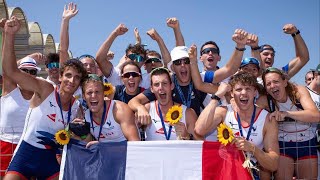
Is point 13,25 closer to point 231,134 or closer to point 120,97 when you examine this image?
point 120,97

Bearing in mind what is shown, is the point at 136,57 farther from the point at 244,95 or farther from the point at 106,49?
the point at 244,95

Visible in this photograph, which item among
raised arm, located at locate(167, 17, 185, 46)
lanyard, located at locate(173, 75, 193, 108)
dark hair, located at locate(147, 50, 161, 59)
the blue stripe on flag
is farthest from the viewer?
dark hair, located at locate(147, 50, 161, 59)

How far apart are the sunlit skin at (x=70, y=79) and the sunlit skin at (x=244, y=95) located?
2.31 metres

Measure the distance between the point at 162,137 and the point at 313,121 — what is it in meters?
2.14

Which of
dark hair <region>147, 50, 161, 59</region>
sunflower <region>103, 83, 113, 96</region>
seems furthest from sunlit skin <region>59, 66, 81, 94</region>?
Result: dark hair <region>147, 50, 161, 59</region>

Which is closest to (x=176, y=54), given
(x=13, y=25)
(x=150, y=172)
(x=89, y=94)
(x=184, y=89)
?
(x=184, y=89)

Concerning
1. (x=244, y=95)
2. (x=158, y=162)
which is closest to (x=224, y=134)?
(x=244, y=95)

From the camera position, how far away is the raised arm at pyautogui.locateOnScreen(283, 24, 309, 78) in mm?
6707

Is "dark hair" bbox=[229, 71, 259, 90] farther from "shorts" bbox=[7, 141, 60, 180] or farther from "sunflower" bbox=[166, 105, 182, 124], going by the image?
"shorts" bbox=[7, 141, 60, 180]

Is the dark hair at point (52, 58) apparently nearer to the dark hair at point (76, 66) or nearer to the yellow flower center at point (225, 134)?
the dark hair at point (76, 66)

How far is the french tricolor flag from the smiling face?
54 cm

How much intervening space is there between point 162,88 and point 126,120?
0.71m

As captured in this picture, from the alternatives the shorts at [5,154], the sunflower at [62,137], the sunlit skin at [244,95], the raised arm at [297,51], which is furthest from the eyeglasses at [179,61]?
the shorts at [5,154]

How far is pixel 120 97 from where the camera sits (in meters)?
6.06
